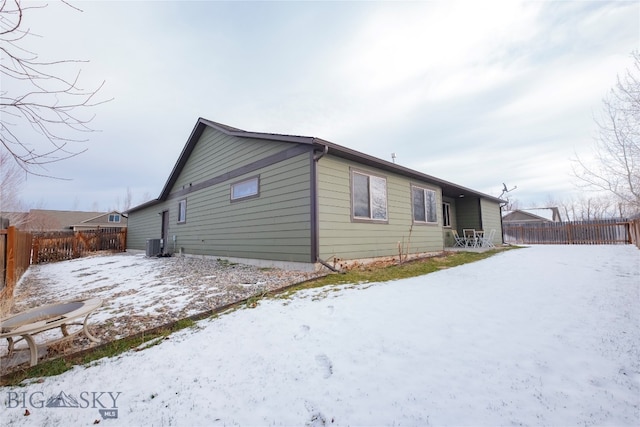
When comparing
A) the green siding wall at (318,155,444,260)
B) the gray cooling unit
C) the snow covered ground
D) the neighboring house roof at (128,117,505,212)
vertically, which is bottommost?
the snow covered ground

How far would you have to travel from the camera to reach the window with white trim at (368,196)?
7350 millimetres

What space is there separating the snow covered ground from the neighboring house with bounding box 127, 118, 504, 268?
3002 mm

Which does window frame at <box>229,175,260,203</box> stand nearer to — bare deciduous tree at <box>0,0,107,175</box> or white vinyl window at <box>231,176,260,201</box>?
white vinyl window at <box>231,176,260,201</box>

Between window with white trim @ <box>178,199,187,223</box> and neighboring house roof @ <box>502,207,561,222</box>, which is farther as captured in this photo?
neighboring house roof @ <box>502,207,561,222</box>

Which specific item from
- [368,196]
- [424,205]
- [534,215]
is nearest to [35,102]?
[368,196]

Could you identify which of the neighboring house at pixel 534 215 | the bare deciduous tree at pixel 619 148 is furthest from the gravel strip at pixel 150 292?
the neighboring house at pixel 534 215

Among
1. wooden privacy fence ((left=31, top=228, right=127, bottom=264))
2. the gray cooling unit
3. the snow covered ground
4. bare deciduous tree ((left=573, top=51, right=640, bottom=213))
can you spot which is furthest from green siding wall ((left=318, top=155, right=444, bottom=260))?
wooden privacy fence ((left=31, top=228, right=127, bottom=264))

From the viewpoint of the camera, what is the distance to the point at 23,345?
3.16 meters

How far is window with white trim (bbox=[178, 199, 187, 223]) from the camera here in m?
12.0

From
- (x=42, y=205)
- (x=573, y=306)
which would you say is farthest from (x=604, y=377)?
(x=42, y=205)

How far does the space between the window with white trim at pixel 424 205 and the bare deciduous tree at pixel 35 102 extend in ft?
30.3

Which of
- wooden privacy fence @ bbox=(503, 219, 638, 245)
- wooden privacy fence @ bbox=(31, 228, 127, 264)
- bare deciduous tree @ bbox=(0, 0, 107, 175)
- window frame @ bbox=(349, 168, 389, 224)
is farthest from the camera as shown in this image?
wooden privacy fence @ bbox=(503, 219, 638, 245)

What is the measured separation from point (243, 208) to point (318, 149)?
346cm

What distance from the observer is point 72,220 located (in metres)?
35.8
